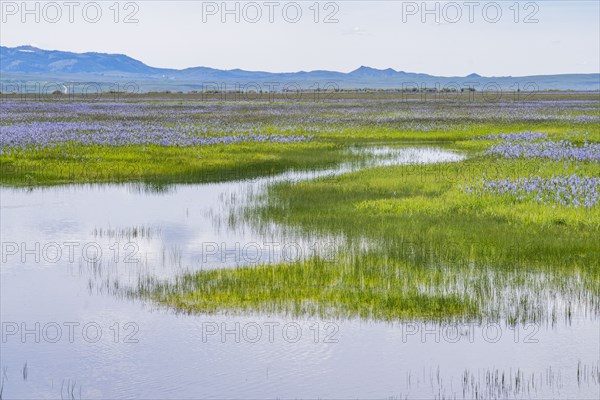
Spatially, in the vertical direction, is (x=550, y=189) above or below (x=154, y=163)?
below

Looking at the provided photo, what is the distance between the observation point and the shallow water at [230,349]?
7853 millimetres

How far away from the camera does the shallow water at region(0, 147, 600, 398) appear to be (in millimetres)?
7853

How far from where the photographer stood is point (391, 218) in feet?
55.5

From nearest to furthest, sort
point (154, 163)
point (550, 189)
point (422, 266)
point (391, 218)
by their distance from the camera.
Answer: point (422, 266) < point (391, 218) < point (550, 189) < point (154, 163)

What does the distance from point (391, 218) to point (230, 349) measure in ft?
27.7

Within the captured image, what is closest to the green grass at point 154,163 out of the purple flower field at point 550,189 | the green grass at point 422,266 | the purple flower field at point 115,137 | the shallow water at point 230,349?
the purple flower field at point 115,137

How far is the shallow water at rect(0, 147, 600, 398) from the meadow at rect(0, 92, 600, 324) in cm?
53

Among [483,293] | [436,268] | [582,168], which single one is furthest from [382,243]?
[582,168]

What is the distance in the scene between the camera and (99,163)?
91.1ft

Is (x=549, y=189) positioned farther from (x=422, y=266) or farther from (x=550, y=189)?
(x=422, y=266)

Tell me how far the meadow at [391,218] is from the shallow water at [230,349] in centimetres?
53

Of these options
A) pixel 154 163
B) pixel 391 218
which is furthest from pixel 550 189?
pixel 154 163

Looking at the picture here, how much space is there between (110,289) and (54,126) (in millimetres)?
31551

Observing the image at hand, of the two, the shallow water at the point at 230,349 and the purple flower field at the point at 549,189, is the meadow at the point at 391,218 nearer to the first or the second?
the purple flower field at the point at 549,189
